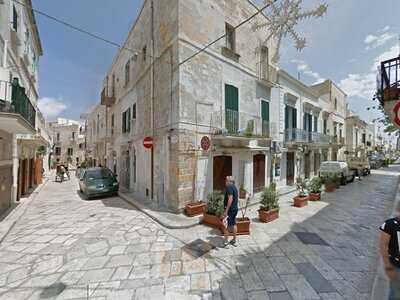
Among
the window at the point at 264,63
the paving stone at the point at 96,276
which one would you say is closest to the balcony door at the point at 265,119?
the window at the point at 264,63

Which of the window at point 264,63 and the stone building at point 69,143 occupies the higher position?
the window at point 264,63

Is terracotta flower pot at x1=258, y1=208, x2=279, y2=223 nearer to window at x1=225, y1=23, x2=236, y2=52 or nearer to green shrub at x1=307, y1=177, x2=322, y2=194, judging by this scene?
green shrub at x1=307, y1=177, x2=322, y2=194

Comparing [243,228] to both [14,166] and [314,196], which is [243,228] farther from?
[14,166]

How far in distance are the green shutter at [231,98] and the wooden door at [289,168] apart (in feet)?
21.7

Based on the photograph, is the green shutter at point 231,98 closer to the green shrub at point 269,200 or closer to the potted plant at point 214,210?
the green shrub at point 269,200

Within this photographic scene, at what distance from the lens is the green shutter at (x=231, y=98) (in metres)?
9.80

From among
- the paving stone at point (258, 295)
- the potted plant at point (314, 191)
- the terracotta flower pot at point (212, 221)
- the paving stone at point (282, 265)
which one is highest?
the potted plant at point (314, 191)

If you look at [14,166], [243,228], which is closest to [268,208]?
[243,228]

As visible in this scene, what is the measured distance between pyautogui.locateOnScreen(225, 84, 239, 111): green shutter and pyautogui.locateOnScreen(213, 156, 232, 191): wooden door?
7.96ft

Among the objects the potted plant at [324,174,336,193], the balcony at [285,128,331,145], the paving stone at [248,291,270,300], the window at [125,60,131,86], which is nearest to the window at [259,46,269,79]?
the balcony at [285,128,331,145]

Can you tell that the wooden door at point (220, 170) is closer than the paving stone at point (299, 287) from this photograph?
No

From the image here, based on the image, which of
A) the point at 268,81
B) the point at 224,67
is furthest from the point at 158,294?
the point at 268,81

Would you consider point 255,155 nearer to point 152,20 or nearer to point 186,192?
point 186,192

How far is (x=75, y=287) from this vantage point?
3.64 meters
